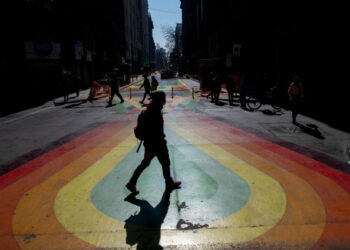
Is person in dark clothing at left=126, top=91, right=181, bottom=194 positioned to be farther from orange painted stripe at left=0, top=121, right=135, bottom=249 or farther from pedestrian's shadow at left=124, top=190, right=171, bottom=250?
orange painted stripe at left=0, top=121, right=135, bottom=249

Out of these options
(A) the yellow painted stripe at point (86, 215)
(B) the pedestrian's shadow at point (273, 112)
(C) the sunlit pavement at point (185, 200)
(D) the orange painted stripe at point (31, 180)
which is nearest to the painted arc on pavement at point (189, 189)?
(C) the sunlit pavement at point (185, 200)

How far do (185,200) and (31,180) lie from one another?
131 inches

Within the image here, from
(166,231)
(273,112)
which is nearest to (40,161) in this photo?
(166,231)

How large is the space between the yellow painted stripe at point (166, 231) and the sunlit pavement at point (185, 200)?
0.05 feet

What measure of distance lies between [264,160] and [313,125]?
18.3 feet

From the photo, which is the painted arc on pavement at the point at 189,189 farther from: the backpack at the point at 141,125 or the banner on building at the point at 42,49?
the banner on building at the point at 42,49

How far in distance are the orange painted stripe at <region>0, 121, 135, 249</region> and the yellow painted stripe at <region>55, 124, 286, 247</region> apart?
703 millimetres

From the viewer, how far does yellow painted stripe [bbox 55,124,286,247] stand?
404cm

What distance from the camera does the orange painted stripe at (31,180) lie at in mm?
4312

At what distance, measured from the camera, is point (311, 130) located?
10.8m

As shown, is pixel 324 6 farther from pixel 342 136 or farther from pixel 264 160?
pixel 264 160

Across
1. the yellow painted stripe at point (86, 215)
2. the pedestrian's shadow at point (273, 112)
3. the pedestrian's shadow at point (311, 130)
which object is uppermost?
the yellow painted stripe at point (86, 215)

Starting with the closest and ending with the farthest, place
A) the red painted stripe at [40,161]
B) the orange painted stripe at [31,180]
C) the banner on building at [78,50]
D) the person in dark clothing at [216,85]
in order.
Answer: the orange painted stripe at [31,180] < the red painted stripe at [40,161] < the person in dark clothing at [216,85] < the banner on building at [78,50]

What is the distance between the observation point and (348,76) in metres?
17.0
